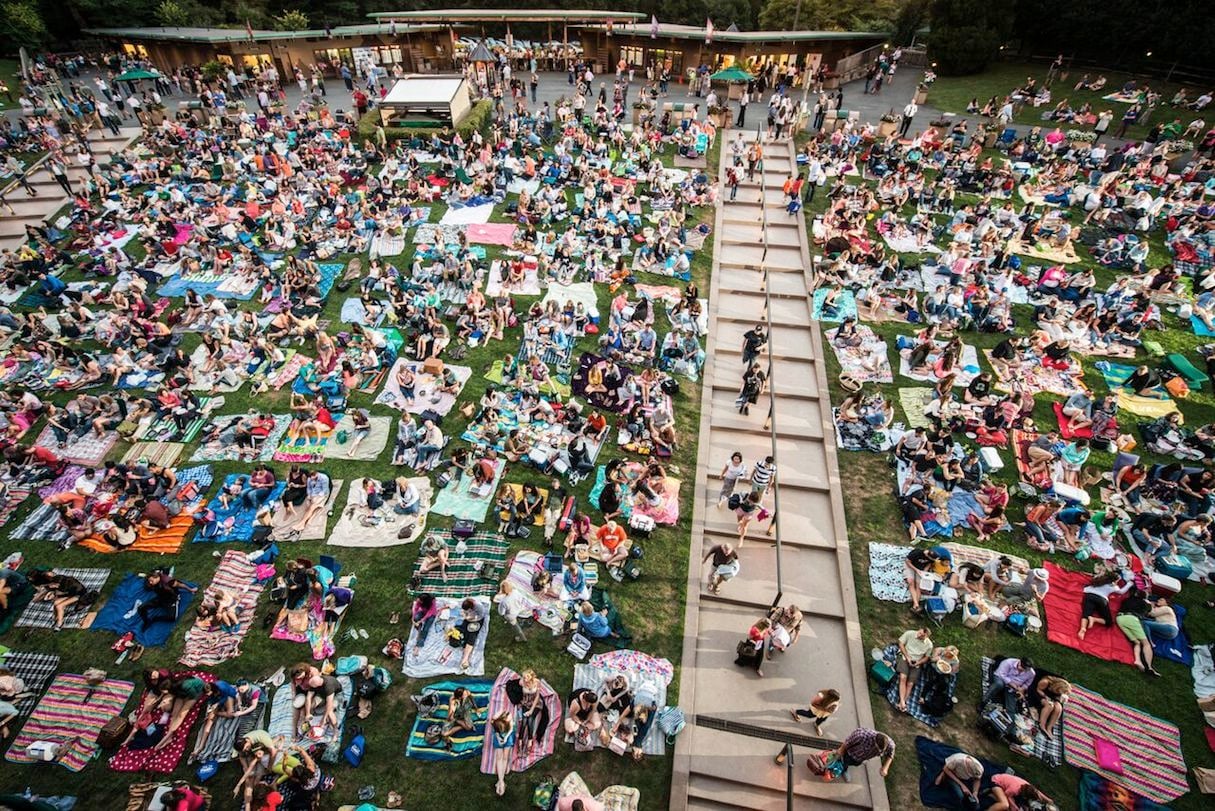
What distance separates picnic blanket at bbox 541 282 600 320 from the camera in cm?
1781

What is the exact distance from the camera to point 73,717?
869 cm

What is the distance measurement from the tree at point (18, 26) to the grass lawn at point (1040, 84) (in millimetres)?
55991

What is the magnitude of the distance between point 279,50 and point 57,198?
64.4 ft

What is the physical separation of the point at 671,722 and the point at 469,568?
15.0 feet

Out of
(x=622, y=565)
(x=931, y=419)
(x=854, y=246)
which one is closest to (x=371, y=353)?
(x=622, y=565)

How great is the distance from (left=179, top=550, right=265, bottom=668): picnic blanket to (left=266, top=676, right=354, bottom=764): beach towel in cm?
140

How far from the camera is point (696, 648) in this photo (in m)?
9.78

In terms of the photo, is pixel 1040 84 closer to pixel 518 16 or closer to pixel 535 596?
pixel 518 16

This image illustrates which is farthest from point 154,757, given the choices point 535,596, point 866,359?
point 866,359

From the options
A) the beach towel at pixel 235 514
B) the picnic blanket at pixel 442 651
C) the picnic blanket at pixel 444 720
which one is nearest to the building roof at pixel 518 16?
the beach towel at pixel 235 514

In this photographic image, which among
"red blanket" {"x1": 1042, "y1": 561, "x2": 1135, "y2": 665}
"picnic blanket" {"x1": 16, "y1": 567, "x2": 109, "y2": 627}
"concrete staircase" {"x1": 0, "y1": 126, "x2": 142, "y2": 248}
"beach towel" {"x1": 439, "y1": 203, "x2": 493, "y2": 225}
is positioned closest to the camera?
"red blanket" {"x1": 1042, "y1": 561, "x2": 1135, "y2": 665}

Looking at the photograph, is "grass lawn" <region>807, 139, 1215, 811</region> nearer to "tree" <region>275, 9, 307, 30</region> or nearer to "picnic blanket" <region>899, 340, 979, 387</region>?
"picnic blanket" <region>899, 340, 979, 387</region>

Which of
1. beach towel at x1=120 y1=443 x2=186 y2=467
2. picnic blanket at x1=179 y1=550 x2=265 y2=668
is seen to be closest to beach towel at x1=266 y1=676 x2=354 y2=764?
picnic blanket at x1=179 y1=550 x2=265 y2=668

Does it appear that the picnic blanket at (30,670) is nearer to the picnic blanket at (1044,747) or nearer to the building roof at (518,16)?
the picnic blanket at (1044,747)
